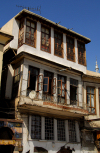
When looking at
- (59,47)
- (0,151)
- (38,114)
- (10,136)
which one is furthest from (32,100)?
(59,47)

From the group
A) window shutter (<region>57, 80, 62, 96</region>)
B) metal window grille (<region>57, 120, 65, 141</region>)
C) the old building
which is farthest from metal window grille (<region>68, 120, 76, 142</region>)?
window shutter (<region>57, 80, 62, 96</region>)

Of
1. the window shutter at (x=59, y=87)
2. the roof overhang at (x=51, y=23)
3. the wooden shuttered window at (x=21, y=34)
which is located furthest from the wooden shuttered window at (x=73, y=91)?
the wooden shuttered window at (x=21, y=34)

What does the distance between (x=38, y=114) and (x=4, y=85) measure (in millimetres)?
3640

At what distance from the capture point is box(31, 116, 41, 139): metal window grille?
608 inches

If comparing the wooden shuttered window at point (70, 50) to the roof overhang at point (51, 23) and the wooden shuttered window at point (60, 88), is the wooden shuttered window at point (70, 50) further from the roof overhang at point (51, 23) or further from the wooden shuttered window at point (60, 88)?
the wooden shuttered window at point (60, 88)

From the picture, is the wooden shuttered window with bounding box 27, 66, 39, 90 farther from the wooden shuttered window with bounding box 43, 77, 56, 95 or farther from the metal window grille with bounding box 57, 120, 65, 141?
Answer: the metal window grille with bounding box 57, 120, 65, 141

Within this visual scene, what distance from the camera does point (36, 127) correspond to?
1573 centimetres

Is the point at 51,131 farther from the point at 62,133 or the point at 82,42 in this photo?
the point at 82,42

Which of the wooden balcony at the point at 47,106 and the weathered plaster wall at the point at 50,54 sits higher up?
the weathered plaster wall at the point at 50,54

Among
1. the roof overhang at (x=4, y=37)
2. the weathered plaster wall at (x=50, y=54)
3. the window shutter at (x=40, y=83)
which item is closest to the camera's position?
the roof overhang at (x=4, y=37)

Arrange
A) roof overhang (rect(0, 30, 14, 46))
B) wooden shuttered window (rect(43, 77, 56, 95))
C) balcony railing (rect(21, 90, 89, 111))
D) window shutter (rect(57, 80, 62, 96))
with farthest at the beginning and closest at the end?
window shutter (rect(57, 80, 62, 96)) → wooden shuttered window (rect(43, 77, 56, 95)) → balcony railing (rect(21, 90, 89, 111)) → roof overhang (rect(0, 30, 14, 46))

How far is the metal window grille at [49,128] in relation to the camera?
16.3m

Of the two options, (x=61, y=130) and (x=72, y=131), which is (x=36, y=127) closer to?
(x=61, y=130)

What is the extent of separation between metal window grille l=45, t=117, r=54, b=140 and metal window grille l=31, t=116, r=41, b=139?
2.31 ft
